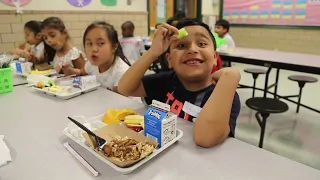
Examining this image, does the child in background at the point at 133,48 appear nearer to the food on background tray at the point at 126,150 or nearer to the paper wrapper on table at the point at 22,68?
the paper wrapper on table at the point at 22,68

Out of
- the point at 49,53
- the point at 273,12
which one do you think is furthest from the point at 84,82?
the point at 273,12

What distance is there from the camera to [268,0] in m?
5.25

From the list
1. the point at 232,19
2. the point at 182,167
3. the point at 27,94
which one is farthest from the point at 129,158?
the point at 232,19

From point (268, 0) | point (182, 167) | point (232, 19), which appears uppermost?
point (268, 0)

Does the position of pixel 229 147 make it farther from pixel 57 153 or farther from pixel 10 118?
pixel 10 118

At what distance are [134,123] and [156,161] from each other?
21 centimetres

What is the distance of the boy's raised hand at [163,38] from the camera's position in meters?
1.02

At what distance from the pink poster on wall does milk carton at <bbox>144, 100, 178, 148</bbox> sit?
5020mm

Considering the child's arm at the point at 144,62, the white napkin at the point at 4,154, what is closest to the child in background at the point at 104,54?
the child's arm at the point at 144,62

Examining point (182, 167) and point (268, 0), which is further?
point (268, 0)

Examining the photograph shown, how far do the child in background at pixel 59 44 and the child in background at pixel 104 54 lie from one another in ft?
1.08

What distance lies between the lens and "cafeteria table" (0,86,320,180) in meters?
0.62

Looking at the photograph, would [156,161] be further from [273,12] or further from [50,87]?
[273,12]

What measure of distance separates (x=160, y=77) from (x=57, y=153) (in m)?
0.63
